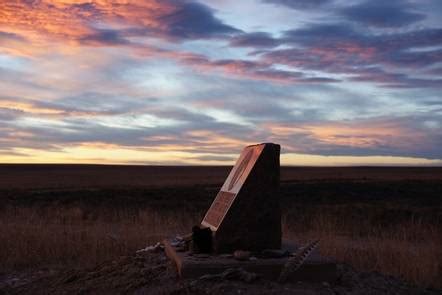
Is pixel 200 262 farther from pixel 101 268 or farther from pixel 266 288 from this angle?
pixel 101 268

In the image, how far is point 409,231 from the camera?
15.0m

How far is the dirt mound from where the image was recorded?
622cm

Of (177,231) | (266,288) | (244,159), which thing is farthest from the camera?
(177,231)

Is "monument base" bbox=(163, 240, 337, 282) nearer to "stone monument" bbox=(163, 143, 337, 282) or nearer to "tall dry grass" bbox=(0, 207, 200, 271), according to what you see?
"stone monument" bbox=(163, 143, 337, 282)

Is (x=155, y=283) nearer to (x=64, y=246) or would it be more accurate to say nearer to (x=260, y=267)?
(x=260, y=267)

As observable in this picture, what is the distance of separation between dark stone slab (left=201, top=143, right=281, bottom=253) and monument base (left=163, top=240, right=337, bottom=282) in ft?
1.37

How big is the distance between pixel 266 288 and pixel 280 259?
693 millimetres

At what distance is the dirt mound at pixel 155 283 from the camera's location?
20.4 ft

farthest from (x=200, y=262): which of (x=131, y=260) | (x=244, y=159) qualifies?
(x=244, y=159)

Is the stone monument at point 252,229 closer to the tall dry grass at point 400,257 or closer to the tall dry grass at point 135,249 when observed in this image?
the tall dry grass at point 400,257

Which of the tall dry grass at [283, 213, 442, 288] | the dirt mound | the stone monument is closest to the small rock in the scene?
the stone monument

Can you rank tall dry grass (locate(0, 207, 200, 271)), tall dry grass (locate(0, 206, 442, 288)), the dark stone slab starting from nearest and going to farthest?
the dark stone slab < tall dry grass (locate(0, 206, 442, 288)) < tall dry grass (locate(0, 207, 200, 271))

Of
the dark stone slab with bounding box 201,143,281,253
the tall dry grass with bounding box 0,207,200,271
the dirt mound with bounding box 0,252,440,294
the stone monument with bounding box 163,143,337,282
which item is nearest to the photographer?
the dirt mound with bounding box 0,252,440,294

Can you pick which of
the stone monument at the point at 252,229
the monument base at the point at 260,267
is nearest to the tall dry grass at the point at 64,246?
the stone monument at the point at 252,229
